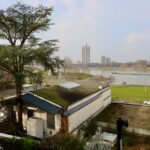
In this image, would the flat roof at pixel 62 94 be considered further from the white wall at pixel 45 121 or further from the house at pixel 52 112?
the white wall at pixel 45 121

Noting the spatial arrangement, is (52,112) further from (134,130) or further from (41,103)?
(134,130)

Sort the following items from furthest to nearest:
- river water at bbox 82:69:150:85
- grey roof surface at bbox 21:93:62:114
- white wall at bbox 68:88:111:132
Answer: river water at bbox 82:69:150:85 < white wall at bbox 68:88:111:132 < grey roof surface at bbox 21:93:62:114

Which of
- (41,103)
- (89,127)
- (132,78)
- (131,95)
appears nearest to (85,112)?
(89,127)

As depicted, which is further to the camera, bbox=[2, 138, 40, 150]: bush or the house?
the house

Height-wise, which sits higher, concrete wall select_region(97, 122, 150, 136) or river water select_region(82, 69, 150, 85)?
river water select_region(82, 69, 150, 85)

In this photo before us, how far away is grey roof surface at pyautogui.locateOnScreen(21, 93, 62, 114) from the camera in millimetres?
14219

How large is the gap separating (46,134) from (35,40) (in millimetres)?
6932

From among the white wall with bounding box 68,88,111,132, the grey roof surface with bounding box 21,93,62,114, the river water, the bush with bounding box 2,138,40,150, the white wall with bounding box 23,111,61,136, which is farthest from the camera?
the river water

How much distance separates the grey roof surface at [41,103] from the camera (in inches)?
560

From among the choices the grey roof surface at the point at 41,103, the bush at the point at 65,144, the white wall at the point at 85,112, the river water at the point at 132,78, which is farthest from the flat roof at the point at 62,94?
the river water at the point at 132,78

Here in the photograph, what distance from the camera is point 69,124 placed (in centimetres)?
1480

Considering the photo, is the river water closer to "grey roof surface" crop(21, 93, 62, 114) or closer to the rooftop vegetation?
the rooftop vegetation

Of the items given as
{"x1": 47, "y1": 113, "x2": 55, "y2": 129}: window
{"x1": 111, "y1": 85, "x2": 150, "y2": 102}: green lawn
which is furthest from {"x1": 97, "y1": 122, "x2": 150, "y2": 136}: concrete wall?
{"x1": 111, "y1": 85, "x2": 150, "y2": 102}: green lawn

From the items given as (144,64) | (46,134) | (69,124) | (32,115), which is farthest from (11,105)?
(144,64)
